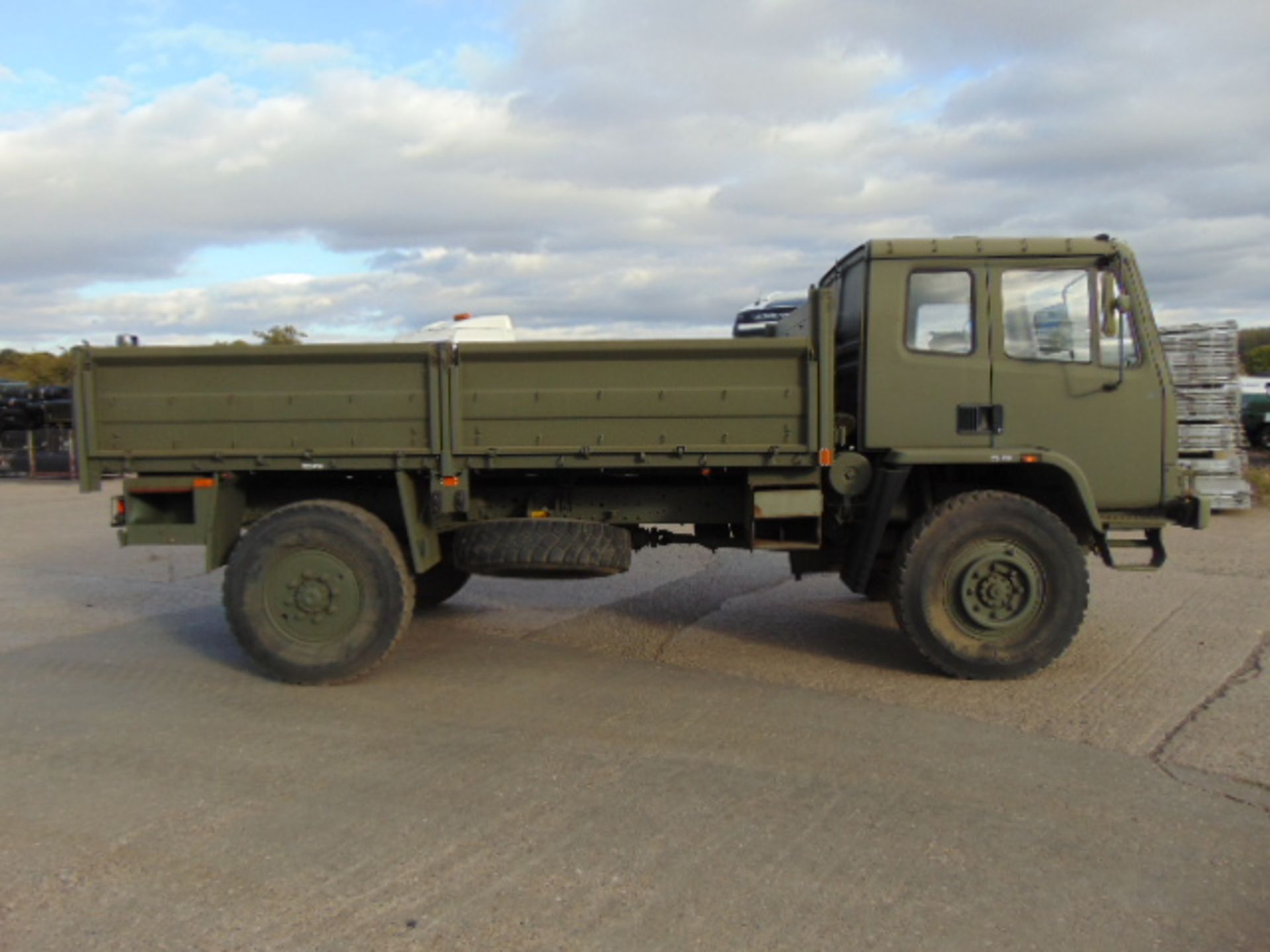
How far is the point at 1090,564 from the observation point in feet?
31.4

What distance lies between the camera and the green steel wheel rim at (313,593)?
6.20m

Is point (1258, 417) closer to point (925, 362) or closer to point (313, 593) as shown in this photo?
point (925, 362)

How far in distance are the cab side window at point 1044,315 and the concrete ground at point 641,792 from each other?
1.94 meters

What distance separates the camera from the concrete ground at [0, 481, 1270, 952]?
341cm

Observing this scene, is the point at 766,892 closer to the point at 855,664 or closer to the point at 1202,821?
the point at 1202,821

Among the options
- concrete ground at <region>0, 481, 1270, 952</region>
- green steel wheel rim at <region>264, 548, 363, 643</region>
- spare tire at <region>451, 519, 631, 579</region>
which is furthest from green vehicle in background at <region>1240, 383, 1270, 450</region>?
green steel wheel rim at <region>264, 548, 363, 643</region>

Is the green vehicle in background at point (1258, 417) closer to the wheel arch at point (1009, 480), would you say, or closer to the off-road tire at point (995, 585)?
the wheel arch at point (1009, 480)

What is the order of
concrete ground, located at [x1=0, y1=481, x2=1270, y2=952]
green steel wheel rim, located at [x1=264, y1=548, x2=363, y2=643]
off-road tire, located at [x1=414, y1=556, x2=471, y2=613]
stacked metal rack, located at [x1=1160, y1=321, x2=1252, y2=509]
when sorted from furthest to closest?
stacked metal rack, located at [x1=1160, y1=321, x2=1252, y2=509] < off-road tire, located at [x1=414, y1=556, x2=471, y2=613] < green steel wheel rim, located at [x1=264, y1=548, x2=363, y2=643] < concrete ground, located at [x1=0, y1=481, x2=1270, y2=952]

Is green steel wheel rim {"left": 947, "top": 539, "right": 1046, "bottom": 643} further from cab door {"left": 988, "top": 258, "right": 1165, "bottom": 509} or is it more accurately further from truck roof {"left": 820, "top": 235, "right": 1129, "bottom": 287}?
truck roof {"left": 820, "top": 235, "right": 1129, "bottom": 287}

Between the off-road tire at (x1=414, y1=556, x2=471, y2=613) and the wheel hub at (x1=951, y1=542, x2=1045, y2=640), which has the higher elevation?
the wheel hub at (x1=951, y1=542, x2=1045, y2=640)

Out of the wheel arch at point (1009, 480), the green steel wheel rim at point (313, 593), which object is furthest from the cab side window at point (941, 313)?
the green steel wheel rim at point (313, 593)

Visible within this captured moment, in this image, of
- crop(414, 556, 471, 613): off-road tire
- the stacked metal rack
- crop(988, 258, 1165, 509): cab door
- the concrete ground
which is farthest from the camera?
the stacked metal rack

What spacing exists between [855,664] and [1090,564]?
162 inches

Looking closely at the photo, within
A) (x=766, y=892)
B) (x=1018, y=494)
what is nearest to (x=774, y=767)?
(x=766, y=892)
